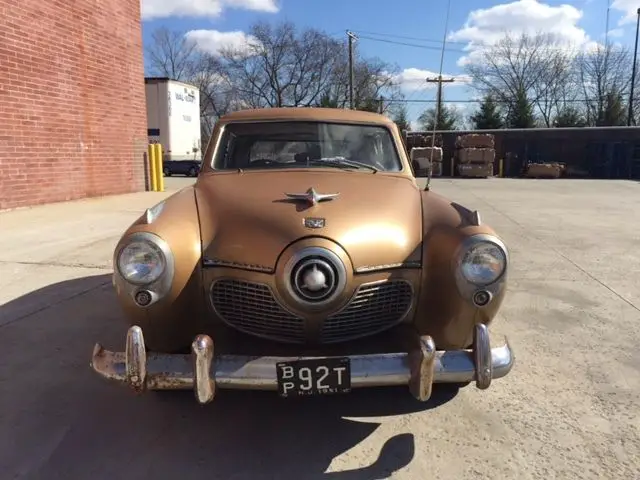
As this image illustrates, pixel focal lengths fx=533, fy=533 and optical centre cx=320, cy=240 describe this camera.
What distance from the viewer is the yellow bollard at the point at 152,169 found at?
49.9ft

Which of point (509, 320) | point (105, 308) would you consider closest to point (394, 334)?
point (509, 320)

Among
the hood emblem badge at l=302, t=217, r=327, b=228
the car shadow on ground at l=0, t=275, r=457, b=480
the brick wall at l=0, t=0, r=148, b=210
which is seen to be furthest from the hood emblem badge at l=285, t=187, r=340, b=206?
the brick wall at l=0, t=0, r=148, b=210

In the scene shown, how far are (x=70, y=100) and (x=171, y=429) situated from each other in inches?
424

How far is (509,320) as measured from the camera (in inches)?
183

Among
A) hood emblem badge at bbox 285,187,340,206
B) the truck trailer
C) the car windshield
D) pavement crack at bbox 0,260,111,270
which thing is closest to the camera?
hood emblem badge at bbox 285,187,340,206

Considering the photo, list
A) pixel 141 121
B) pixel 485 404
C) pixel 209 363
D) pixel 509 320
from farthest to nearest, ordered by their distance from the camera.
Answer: pixel 141 121 < pixel 509 320 < pixel 485 404 < pixel 209 363

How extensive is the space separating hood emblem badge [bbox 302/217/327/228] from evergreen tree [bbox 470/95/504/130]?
44.3 meters

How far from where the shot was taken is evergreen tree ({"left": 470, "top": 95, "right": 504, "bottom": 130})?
43.7 metres

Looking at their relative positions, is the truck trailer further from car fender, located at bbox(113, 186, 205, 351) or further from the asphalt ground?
car fender, located at bbox(113, 186, 205, 351)

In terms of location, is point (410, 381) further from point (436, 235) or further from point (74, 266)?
point (74, 266)

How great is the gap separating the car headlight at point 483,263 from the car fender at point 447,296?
45 mm

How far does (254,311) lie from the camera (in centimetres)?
269

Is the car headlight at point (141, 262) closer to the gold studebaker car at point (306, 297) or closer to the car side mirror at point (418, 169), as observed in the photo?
the gold studebaker car at point (306, 297)

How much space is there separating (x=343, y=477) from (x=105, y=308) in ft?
10.2
